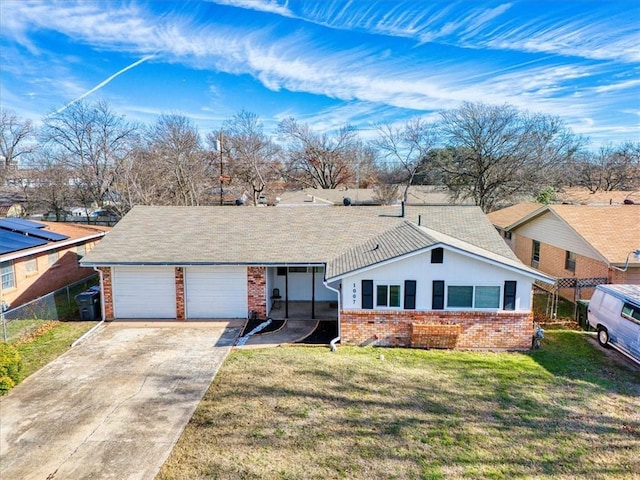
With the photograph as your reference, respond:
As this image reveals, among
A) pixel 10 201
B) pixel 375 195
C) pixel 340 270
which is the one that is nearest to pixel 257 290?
pixel 340 270

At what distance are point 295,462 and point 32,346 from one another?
985 centimetres

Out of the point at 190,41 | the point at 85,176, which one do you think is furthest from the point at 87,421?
the point at 85,176

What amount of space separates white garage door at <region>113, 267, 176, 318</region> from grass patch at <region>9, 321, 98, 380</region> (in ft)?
3.97

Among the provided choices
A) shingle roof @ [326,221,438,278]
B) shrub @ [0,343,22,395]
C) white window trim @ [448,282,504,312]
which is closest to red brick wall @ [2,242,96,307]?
shrub @ [0,343,22,395]

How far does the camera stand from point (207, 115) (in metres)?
46.1

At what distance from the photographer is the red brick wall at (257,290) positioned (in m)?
14.1

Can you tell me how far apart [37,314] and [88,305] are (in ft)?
5.14

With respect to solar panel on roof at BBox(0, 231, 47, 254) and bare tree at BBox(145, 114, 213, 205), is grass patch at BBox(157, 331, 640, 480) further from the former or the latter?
bare tree at BBox(145, 114, 213, 205)

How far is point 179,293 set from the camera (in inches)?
563

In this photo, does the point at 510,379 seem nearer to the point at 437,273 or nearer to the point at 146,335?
the point at 437,273

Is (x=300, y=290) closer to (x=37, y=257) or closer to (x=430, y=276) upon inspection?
(x=430, y=276)

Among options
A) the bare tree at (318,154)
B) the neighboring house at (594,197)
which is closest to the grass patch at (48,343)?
the neighboring house at (594,197)

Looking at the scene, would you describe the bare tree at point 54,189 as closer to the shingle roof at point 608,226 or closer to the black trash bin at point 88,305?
the black trash bin at point 88,305

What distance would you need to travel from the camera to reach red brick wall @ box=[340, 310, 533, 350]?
38.5 feet
